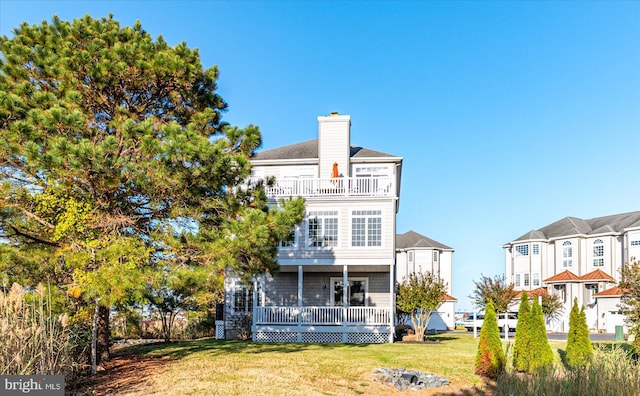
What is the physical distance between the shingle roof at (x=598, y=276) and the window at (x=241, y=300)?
27563 millimetres

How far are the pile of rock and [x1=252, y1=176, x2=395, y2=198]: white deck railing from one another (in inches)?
383

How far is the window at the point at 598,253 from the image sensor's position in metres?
40.0

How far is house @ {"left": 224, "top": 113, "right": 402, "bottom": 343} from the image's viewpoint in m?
20.3

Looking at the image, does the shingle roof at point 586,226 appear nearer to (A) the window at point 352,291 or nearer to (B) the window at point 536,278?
(B) the window at point 536,278

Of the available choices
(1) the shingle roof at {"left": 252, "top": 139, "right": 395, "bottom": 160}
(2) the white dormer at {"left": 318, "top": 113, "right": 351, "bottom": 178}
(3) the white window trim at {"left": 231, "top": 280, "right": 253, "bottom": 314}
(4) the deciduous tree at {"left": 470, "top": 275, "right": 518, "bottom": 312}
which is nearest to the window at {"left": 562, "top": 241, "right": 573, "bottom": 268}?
(4) the deciduous tree at {"left": 470, "top": 275, "right": 518, "bottom": 312}

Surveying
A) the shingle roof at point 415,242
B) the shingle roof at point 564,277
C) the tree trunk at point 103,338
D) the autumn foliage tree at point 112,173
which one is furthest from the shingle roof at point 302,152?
the shingle roof at point 564,277

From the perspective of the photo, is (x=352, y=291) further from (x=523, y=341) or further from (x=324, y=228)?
(x=523, y=341)

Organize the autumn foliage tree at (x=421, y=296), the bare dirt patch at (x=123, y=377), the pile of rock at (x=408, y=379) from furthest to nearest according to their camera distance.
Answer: the autumn foliage tree at (x=421, y=296)
the pile of rock at (x=408, y=379)
the bare dirt patch at (x=123, y=377)

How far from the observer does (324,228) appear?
68.9ft

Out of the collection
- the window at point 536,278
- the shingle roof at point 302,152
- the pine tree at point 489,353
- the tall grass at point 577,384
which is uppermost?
the shingle roof at point 302,152

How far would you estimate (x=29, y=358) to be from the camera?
7.47m

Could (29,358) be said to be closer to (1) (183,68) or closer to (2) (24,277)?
(2) (24,277)

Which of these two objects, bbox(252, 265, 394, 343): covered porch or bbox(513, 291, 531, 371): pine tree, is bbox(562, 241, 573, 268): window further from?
bbox(513, 291, 531, 371): pine tree

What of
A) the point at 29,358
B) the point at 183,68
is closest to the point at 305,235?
the point at 183,68
